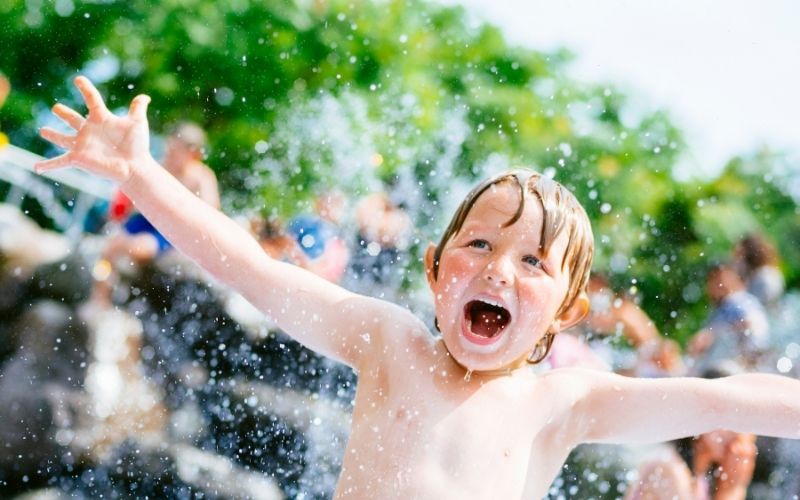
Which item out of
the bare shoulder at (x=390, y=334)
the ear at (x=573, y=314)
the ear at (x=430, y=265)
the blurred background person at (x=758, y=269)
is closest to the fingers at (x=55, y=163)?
the bare shoulder at (x=390, y=334)

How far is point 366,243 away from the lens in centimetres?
567

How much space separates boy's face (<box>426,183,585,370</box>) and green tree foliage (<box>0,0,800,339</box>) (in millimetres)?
5659

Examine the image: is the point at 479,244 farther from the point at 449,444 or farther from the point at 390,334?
the point at 449,444

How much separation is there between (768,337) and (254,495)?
2.63 m

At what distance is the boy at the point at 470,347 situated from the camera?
2270mm


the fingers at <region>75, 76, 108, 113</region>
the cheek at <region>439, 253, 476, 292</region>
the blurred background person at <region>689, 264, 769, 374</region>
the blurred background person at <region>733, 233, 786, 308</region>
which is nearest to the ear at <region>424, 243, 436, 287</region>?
the cheek at <region>439, 253, 476, 292</region>

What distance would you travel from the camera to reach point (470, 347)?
2.26 m

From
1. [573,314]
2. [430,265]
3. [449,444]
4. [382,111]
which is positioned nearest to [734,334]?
[573,314]

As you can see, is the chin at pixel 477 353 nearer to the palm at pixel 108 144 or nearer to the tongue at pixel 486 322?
the tongue at pixel 486 322

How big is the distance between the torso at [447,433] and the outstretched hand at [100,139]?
29.5 inches

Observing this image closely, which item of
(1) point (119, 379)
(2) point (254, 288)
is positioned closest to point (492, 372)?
(2) point (254, 288)

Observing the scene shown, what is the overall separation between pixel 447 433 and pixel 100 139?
41.9 inches

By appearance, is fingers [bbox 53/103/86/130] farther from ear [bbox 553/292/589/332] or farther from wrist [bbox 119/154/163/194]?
ear [bbox 553/292/589/332]

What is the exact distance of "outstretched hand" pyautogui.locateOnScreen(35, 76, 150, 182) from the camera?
246cm
